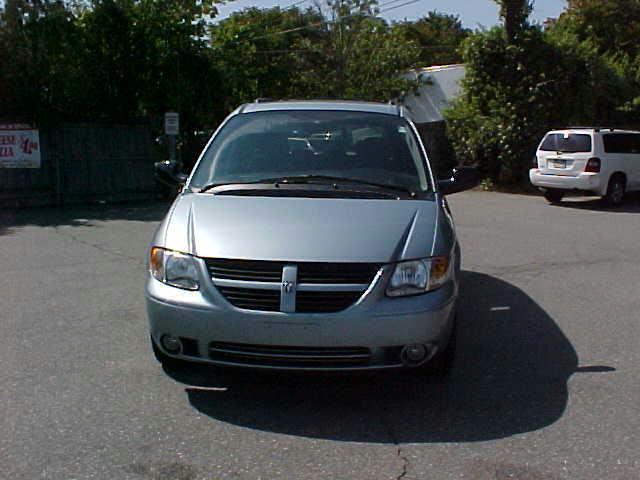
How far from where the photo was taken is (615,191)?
60.4 feet

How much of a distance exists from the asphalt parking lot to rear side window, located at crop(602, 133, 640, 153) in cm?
1023

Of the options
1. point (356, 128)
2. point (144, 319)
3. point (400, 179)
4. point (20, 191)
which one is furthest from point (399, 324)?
point (20, 191)

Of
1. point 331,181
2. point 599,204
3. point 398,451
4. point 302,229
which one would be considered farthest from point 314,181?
point 599,204

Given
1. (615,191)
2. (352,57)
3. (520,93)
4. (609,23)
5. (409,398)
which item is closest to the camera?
(409,398)

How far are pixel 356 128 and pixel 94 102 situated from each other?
14.8 meters

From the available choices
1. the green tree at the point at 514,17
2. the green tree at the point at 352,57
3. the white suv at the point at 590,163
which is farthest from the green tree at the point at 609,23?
the white suv at the point at 590,163

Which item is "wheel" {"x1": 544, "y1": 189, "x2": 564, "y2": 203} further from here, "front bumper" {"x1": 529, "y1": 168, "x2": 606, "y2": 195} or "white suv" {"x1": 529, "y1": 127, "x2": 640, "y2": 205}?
"front bumper" {"x1": 529, "y1": 168, "x2": 606, "y2": 195}

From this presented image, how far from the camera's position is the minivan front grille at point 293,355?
15.5ft

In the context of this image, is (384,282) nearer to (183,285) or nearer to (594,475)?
(183,285)

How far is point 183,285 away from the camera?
493 cm

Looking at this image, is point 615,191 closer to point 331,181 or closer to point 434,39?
point 331,181

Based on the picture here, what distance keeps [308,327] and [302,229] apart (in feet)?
2.11

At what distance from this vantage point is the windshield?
6082 mm

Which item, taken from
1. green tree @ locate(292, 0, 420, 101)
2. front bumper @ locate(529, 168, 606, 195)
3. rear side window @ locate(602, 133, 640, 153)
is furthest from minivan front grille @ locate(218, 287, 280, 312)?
green tree @ locate(292, 0, 420, 101)
